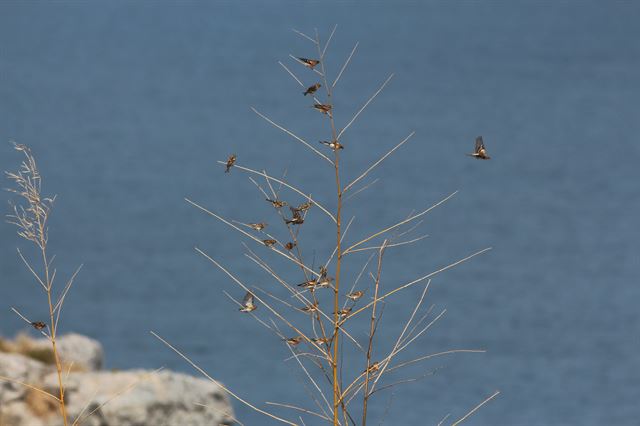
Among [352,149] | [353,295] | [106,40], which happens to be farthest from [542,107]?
[353,295]

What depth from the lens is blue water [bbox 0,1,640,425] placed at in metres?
45.3

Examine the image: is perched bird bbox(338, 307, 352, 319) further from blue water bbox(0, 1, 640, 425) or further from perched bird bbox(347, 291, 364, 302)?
blue water bbox(0, 1, 640, 425)

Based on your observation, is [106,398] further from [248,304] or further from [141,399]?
[248,304]

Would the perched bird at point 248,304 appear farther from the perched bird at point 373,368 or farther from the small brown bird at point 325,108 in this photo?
the small brown bird at point 325,108

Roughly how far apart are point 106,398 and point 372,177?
56.0 metres

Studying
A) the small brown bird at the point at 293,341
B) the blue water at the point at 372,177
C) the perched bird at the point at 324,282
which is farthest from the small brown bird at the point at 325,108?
the blue water at the point at 372,177

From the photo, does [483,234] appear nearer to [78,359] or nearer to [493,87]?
[493,87]

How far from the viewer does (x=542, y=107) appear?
89.4 metres

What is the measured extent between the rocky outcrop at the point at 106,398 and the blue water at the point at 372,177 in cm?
2073

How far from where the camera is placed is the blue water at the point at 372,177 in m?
45.3

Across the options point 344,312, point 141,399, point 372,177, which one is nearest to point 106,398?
point 141,399

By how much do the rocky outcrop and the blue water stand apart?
20.7m

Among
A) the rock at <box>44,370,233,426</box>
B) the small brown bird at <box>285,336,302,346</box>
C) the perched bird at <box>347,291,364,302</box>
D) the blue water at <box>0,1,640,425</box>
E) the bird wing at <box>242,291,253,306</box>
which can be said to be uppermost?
the perched bird at <box>347,291,364,302</box>

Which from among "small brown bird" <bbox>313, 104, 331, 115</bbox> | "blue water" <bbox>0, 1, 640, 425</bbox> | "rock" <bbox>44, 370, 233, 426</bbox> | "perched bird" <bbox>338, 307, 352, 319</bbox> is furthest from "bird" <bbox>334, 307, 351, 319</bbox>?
"blue water" <bbox>0, 1, 640, 425</bbox>
